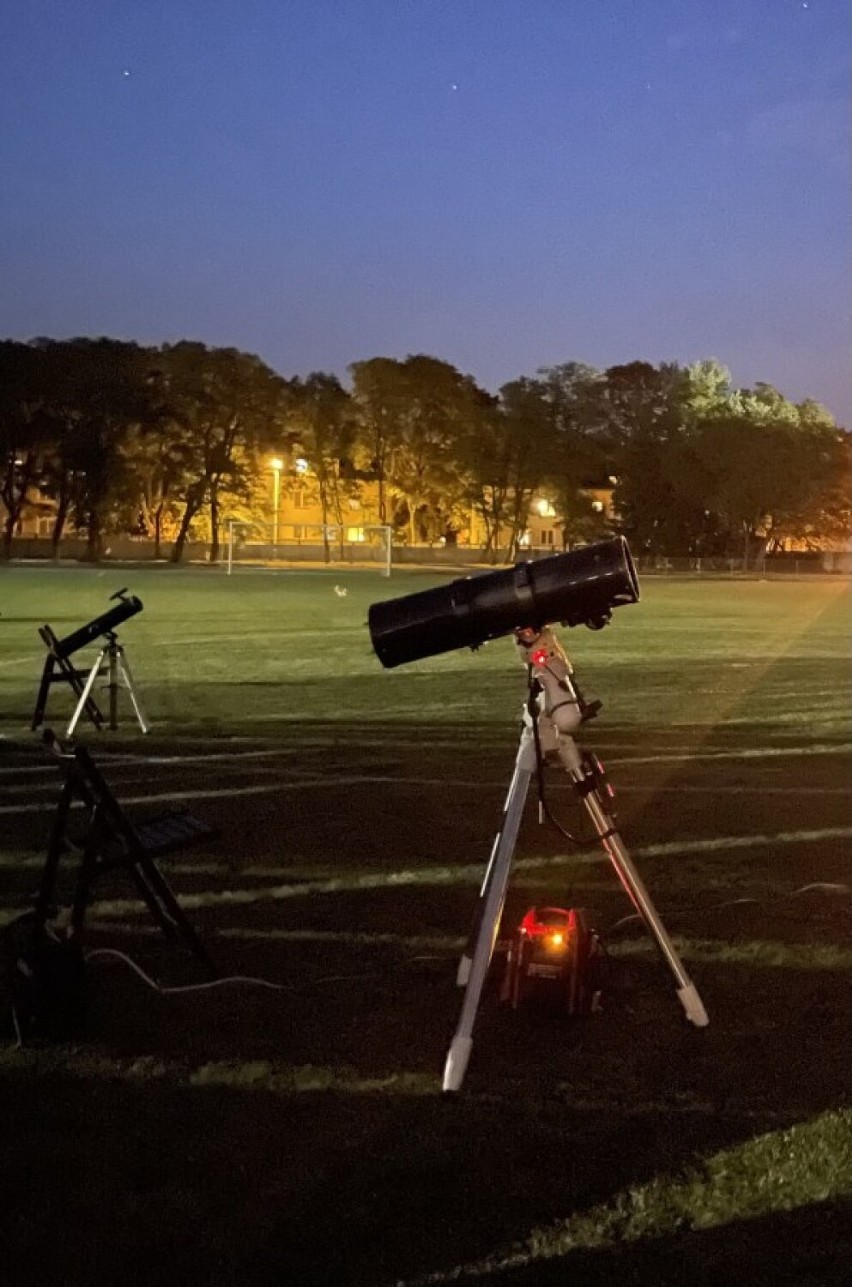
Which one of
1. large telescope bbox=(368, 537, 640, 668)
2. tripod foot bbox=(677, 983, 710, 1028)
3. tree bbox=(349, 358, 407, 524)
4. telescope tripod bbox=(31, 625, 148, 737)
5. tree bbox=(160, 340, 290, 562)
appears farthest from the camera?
tree bbox=(349, 358, 407, 524)

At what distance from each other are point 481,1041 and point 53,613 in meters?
25.8

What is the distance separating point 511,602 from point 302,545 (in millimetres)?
83682

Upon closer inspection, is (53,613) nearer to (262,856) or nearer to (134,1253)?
(262,856)

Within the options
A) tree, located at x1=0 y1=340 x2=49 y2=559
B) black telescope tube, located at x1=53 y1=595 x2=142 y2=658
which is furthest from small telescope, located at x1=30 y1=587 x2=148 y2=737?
tree, located at x1=0 y1=340 x2=49 y2=559

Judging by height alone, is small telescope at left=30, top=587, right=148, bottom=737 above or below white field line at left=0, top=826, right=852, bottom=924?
above

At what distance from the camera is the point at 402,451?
82.5 m

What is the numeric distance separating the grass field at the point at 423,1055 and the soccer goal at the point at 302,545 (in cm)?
7223

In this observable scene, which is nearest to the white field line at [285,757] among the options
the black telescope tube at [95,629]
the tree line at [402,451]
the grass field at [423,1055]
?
the grass field at [423,1055]

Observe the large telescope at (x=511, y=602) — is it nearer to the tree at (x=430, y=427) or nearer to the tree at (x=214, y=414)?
the tree at (x=214, y=414)

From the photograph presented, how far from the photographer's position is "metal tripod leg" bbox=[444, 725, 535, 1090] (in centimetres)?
414

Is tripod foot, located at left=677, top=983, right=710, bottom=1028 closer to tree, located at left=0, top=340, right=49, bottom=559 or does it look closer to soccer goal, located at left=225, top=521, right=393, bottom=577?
tree, located at left=0, top=340, right=49, bottom=559

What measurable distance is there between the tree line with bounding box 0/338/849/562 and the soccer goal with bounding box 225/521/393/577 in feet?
6.49

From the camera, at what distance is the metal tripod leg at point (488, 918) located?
4141 mm

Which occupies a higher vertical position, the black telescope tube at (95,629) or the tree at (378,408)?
the tree at (378,408)
